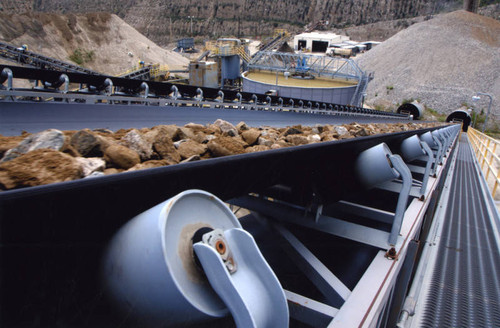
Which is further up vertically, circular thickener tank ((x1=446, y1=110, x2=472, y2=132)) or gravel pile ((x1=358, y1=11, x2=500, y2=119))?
gravel pile ((x1=358, y1=11, x2=500, y2=119))

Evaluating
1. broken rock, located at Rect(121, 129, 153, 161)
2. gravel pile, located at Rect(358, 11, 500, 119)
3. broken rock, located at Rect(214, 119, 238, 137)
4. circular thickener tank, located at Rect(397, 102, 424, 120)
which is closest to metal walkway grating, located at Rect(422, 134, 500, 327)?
broken rock, located at Rect(214, 119, 238, 137)

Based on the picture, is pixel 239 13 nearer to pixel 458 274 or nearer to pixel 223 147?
pixel 458 274

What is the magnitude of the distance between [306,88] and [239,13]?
85729 millimetres

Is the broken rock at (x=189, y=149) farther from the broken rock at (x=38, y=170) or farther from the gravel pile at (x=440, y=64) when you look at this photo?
the gravel pile at (x=440, y=64)

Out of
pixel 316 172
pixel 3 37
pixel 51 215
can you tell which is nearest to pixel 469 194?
pixel 316 172

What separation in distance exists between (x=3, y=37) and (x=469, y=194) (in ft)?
148

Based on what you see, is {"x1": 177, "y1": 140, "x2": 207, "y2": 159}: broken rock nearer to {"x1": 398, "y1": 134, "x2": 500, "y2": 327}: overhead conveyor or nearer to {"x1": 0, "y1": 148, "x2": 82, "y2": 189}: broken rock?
{"x1": 0, "y1": 148, "x2": 82, "y2": 189}: broken rock

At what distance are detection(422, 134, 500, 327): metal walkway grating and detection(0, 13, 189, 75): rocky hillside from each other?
42216 millimetres

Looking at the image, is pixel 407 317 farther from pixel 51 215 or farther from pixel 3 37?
pixel 3 37

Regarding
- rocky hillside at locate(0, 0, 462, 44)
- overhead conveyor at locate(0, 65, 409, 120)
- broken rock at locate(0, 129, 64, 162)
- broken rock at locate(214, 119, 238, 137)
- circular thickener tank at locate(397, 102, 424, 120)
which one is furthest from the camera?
rocky hillside at locate(0, 0, 462, 44)

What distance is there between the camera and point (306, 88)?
29.5 meters

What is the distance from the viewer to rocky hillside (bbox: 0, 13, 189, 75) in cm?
3872

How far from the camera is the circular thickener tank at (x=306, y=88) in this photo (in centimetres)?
2962

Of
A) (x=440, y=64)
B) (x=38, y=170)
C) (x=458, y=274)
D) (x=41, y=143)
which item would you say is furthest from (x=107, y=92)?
(x=440, y=64)
